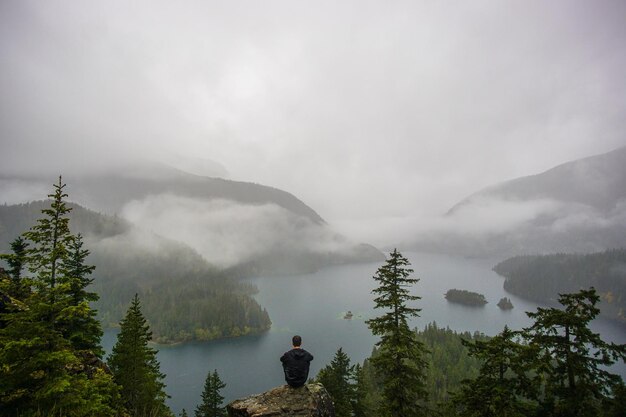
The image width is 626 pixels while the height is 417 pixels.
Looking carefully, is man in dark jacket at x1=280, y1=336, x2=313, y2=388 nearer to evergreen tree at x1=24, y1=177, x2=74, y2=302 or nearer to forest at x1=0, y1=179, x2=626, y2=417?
forest at x1=0, y1=179, x2=626, y2=417

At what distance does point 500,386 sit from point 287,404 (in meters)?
10.4

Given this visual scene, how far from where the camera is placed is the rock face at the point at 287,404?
13.0 meters

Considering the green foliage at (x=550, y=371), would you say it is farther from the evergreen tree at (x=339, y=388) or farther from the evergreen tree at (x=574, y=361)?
the evergreen tree at (x=339, y=388)

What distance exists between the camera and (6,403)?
491 inches

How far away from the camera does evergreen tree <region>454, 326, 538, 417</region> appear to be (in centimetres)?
1464

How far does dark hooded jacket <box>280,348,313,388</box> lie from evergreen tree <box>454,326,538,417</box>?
8532 mm

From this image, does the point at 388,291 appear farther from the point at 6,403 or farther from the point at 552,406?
the point at 6,403

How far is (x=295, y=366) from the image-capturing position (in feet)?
46.0

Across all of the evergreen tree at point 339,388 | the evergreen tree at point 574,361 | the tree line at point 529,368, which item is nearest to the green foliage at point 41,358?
the tree line at point 529,368

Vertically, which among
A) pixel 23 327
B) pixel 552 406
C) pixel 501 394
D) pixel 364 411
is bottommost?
pixel 364 411

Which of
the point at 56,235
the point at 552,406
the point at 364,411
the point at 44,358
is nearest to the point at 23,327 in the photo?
the point at 44,358

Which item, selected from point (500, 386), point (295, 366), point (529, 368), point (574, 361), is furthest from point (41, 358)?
point (574, 361)

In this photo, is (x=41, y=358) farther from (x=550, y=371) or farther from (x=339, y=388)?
(x=339, y=388)

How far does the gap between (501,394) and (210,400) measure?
40977 millimetres
